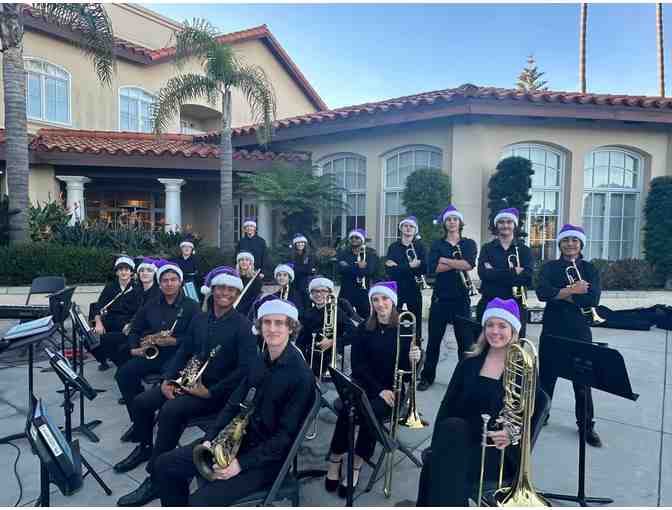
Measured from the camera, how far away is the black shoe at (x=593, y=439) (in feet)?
12.7

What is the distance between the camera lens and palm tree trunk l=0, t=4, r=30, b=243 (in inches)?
325

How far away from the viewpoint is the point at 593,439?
3.88 meters

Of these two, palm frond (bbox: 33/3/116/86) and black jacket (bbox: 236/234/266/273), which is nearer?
black jacket (bbox: 236/234/266/273)

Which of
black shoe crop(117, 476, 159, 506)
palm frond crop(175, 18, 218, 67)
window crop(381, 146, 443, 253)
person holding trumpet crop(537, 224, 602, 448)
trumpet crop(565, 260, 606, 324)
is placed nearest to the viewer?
black shoe crop(117, 476, 159, 506)

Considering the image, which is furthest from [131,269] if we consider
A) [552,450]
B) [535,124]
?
[535,124]

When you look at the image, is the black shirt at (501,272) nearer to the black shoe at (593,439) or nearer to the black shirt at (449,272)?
the black shirt at (449,272)

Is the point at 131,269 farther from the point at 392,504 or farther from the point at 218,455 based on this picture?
the point at 392,504

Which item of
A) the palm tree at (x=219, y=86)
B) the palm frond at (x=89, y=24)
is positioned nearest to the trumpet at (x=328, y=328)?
the palm tree at (x=219, y=86)

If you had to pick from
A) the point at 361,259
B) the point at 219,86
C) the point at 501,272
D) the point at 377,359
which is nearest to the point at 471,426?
the point at 377,359

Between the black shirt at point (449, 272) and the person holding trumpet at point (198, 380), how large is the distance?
8.02ft

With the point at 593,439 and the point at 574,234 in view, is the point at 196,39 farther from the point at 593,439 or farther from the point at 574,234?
the point at 593,439

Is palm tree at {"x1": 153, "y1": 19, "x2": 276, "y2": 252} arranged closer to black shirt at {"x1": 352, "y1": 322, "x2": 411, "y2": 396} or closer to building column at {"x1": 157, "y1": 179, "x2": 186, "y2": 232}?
building column at {"x1": 157, "y1": 179, "x2": 186, "y2": 232}

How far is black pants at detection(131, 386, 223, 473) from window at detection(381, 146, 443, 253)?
27.6 ft

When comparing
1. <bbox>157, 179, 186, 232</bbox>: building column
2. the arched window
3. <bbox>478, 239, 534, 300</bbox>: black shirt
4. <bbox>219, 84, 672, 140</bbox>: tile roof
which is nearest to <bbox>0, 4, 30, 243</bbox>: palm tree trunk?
<bbox>157, 179, 186, 232</bbox>: building column
